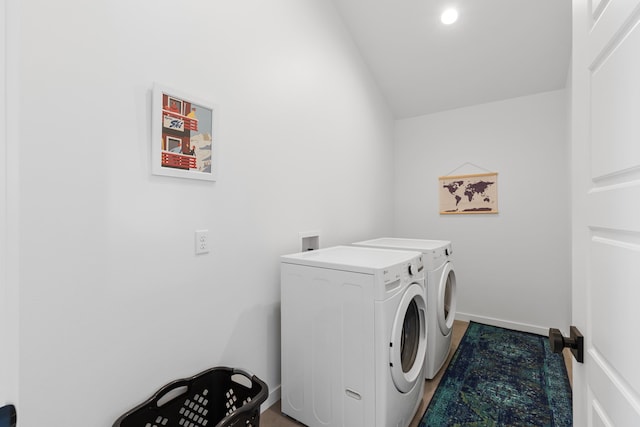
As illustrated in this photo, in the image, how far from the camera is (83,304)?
3.63 feet

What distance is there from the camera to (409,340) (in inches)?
70.2

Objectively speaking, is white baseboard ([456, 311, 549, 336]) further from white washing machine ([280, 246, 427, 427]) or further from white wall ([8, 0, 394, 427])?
white wall ([8, 0, 394, 427])

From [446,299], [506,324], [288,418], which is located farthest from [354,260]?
[506,324]

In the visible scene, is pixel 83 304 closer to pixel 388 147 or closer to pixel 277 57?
pixel 277 57

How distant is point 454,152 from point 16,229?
348cm

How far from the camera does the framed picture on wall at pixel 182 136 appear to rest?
1297mm

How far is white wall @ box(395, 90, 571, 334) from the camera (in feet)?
9.21

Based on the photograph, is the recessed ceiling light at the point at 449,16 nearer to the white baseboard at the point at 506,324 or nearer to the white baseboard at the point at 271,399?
the white baseboard at the point at 506,324

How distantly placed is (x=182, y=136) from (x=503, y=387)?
248 cm

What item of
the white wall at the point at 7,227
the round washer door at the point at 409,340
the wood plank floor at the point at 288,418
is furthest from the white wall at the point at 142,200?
the round washer door at the point at 409,340

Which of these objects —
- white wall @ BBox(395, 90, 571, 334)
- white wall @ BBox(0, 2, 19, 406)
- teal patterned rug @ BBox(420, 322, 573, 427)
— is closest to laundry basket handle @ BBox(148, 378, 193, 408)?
white wall @ BBox(0, 2, 19, 406)

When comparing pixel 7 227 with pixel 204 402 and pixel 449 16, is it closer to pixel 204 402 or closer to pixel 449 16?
pixel 204 402

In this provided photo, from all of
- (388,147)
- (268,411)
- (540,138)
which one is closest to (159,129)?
(268,411)

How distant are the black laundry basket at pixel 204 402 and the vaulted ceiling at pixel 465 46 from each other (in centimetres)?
281
